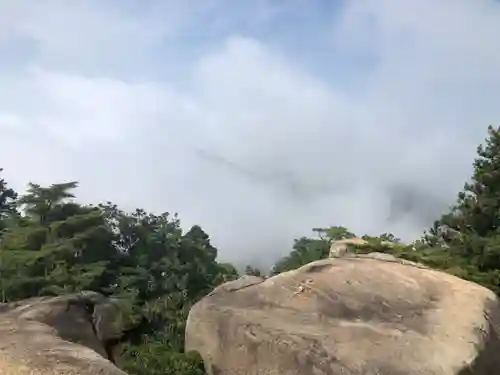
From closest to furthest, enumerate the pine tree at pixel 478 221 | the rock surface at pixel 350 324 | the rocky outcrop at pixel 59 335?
the rocky outcrop at pixel 59 335
the rock surface at pixel 350 324
the pine tree at pixel 478 221

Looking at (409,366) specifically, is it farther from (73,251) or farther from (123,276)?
(73,251)

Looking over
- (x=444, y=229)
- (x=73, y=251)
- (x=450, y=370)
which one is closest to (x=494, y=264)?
(x=444, y=229)

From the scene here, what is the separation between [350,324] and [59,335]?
4.10 metres

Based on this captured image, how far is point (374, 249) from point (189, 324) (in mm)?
4065

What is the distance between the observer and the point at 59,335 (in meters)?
9.09

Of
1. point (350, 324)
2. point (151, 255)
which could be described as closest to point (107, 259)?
point (151, 255)

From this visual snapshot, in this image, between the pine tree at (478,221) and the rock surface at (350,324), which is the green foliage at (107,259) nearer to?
the rock surface at (350,324)

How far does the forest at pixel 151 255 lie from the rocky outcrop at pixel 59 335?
0.56m

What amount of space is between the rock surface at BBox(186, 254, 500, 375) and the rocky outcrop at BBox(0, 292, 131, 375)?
5.67 ft

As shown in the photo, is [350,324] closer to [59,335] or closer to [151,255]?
[59,335]

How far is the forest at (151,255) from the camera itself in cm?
1139

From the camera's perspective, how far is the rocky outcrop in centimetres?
670

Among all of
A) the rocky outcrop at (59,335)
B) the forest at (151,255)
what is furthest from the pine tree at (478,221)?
the rocky outcrop at (59,335)

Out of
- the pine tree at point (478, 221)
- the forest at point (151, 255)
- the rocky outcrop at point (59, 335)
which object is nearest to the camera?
the rocky outcrop at point (59, 335)
